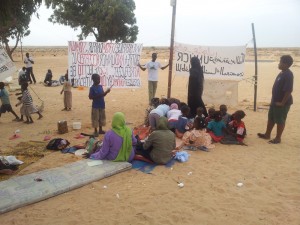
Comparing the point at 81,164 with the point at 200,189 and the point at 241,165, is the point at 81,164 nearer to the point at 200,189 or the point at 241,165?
the point at 200,189

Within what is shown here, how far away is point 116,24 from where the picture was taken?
2772 centimetres

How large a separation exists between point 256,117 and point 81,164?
6625mm

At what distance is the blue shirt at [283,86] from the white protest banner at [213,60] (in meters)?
3.30

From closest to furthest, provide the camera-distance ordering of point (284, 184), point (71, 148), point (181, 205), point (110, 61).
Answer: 1. point (181, 205)
2. point (284, 184)
3. point (71, 148)
4. point (110, 61)

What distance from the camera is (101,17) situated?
27016mm

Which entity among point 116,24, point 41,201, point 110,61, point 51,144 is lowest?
point 41,201

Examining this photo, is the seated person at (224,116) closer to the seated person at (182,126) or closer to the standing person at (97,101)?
the seated person at (182,126)

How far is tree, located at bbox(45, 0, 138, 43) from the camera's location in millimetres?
26734

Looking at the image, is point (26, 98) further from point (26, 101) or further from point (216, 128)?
point (216, 128)

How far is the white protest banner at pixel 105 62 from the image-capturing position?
398 inches

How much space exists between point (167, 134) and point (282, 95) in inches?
121

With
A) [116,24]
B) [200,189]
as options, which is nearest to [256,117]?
[200,189]

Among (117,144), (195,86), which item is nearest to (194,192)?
(117,144)

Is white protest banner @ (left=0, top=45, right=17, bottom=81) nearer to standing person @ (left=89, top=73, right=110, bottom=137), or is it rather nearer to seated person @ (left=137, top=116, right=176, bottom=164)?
standing person @ (left=89, top=73, right=110, bottom=137)
